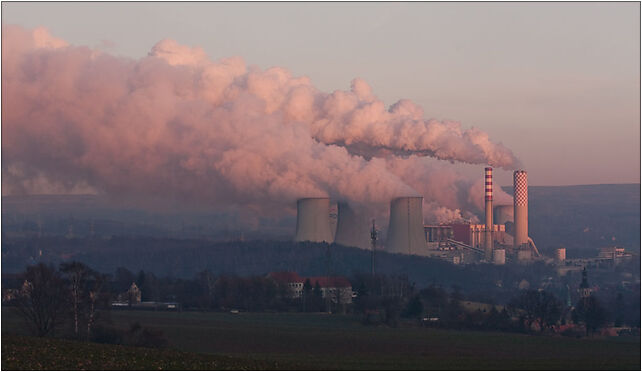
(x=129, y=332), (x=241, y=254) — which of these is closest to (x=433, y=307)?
(x=129, y=332)

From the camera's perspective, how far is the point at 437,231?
98.3 meters

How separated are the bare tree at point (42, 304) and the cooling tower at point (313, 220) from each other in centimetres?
4337

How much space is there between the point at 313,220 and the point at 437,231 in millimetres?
22883

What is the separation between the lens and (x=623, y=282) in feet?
318

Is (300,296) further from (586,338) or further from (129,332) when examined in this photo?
(129,332)

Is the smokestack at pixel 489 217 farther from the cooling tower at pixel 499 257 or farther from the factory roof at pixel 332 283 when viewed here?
the factory roof at pixel 332 283

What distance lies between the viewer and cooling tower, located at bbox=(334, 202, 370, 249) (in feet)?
278

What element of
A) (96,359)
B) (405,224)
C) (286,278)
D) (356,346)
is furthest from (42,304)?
(405,224)

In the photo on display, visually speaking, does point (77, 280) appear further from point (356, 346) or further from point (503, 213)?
point (503, 213)

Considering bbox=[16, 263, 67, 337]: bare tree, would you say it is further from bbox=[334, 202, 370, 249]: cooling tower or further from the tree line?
bbox=[334, 202, 370, 249]: cooling tower

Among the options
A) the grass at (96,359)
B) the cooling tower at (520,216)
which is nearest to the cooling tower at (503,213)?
the cooling tower at (520,216)

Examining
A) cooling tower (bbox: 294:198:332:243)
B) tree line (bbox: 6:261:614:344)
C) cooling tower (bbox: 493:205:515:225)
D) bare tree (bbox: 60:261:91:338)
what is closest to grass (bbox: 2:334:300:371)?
tree line (bbox: 6:261:614:344)

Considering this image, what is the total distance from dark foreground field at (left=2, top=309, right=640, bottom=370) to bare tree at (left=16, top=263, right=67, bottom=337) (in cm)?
84

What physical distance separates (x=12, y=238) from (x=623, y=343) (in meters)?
72.6
